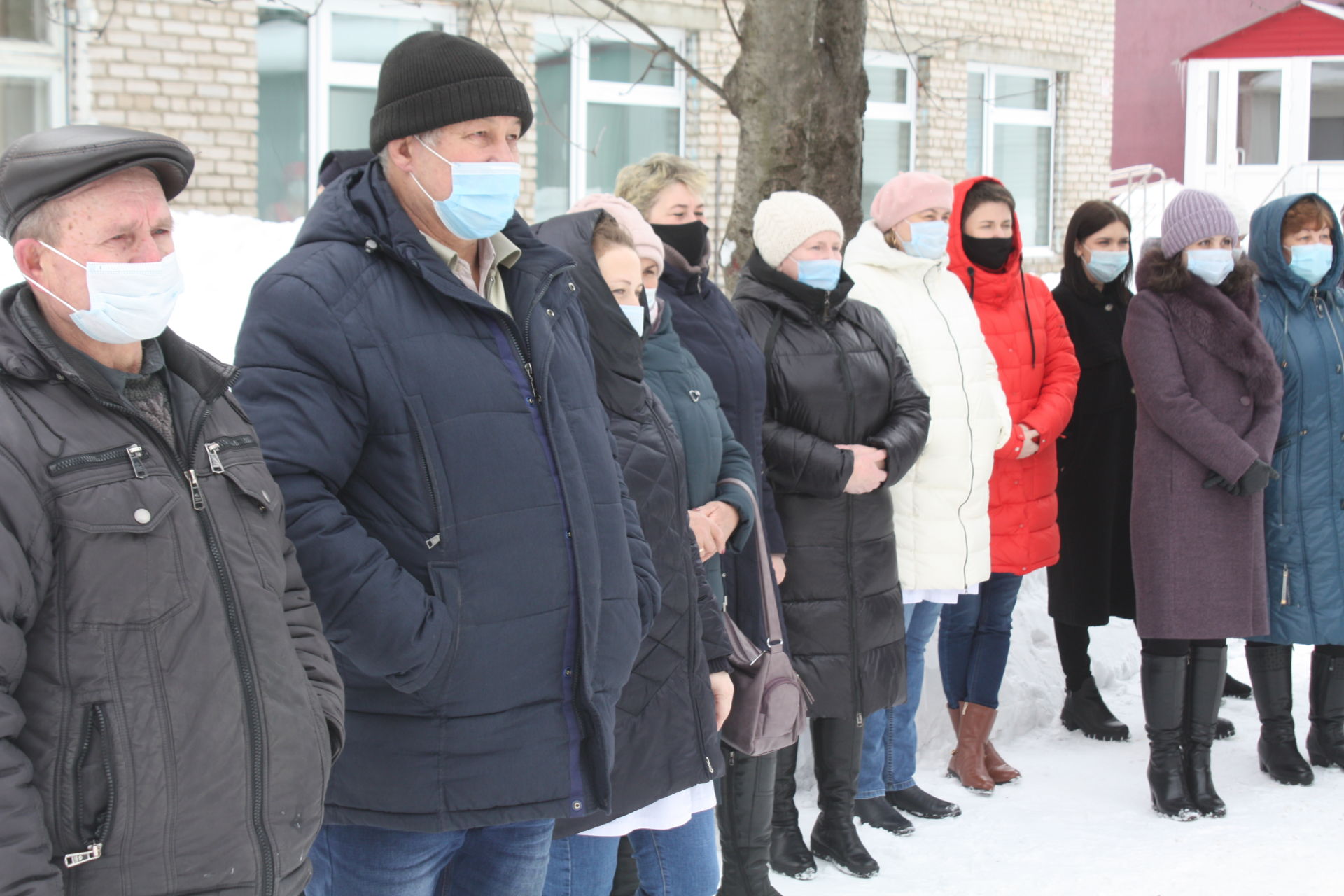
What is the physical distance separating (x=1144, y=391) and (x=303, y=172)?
6854 mm

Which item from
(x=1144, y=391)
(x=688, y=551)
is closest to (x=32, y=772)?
(x=688, y=551)

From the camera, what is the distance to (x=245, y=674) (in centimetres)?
178

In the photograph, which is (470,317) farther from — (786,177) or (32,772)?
(786,177)

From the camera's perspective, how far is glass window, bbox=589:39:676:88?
11.2 metres

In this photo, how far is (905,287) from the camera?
4.59 m

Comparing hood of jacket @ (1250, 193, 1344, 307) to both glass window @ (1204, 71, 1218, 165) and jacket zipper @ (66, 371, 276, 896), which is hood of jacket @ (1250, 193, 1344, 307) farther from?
glass window @ (1204, 71, 1218, 165)

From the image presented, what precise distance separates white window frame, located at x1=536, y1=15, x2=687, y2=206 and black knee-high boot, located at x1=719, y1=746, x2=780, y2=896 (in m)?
7.79

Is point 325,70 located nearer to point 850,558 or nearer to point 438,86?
point 850,558

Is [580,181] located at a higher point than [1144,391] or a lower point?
higher

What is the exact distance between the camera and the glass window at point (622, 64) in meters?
11.2

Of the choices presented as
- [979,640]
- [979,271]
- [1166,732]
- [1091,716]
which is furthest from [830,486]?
[1091,716]

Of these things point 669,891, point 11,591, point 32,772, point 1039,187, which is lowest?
point 669,891

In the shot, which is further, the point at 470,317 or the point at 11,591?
the point at 470,317

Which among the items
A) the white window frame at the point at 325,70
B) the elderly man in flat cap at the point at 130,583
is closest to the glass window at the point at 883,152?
the white window frame at the point at 325,70
